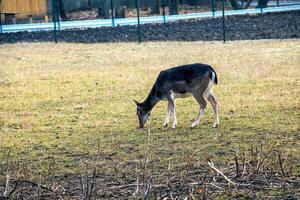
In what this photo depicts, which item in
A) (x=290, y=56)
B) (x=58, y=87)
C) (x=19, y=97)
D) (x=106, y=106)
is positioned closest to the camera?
(x=106, y=106)

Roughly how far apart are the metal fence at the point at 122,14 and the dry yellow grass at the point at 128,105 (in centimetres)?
550

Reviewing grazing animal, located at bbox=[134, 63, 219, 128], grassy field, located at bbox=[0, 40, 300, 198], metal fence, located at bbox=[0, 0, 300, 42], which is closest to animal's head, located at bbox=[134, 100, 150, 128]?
grazing animal, located at bbox=[134, 63, 219, 128]

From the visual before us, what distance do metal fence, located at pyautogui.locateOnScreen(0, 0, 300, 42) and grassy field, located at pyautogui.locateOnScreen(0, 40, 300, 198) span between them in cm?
655

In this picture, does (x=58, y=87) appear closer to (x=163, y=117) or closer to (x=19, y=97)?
(x=19, y=97)

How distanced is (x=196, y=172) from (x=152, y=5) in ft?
128

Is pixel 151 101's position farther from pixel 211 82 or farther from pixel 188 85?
pixel 211 82

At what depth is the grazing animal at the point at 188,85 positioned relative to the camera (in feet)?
41.0

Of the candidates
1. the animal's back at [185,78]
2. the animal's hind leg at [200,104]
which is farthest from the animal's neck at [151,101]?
the animal's hind leg at [200,104]

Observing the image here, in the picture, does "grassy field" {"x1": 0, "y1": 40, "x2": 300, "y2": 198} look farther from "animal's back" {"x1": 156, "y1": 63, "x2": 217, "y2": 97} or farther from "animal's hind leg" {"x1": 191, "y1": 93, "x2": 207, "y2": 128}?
"animal's back" {"x1": 156, "y1": 63, "x2": 217, "y2": 97}

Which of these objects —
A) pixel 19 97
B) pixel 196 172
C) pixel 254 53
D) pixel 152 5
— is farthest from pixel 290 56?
pixel 152 5

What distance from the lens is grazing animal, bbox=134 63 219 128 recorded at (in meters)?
12.5

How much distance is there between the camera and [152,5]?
156ft

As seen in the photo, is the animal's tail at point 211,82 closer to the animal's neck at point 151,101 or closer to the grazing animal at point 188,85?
the grazing animal at point 188,85

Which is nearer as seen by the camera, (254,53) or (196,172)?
(196,172)
